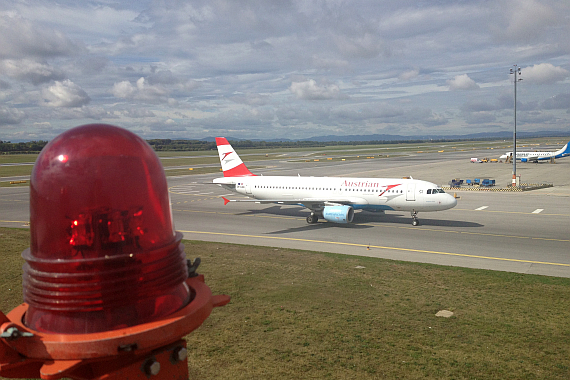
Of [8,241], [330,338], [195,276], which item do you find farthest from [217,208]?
[195,276]

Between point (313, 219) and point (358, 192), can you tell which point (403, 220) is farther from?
point (313, 219)

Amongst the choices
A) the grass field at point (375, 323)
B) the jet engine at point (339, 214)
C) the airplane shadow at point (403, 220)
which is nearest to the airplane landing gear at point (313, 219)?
the jet engine at point (339, 214)

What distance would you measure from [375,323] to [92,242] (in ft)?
45.9

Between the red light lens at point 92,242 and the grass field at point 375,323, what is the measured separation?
32.5 ft

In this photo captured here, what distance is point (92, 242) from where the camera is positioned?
9.23 feet

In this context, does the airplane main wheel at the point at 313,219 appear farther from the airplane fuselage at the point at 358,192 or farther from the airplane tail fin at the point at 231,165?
the airplane tail fin at the point at 231,165

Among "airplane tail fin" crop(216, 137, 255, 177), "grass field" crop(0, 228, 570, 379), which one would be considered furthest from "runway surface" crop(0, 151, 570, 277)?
"airplane tail fin" crop(216, 137, 255, 177)

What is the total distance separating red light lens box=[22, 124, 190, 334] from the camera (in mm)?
2775

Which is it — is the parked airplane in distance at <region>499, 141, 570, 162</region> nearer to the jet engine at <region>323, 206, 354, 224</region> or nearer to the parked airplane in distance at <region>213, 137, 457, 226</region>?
the parked airplane in distance at <region>213, 137, 457, 226</region>

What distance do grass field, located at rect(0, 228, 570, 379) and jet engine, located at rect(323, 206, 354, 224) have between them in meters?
10.7

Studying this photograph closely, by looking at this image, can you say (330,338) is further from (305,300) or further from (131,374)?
(131,374)

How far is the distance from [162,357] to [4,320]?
1012 mm

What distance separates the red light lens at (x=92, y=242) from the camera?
109 inches

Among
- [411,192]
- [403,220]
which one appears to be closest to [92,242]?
[411,192]
